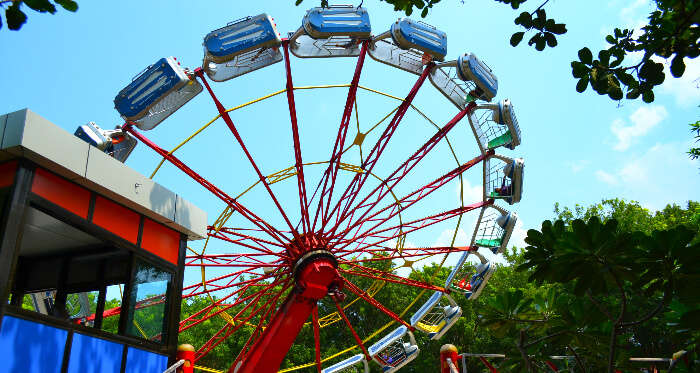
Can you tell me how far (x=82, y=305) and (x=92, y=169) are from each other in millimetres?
3693

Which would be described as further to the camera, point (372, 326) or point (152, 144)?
point (372, 326)

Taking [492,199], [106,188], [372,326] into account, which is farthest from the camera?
[372,326]

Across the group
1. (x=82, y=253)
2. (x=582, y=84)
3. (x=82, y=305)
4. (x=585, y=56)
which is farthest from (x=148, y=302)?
(x=585, y=56)

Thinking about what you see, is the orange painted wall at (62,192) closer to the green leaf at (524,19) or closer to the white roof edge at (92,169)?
the white roof edge at (92,169)

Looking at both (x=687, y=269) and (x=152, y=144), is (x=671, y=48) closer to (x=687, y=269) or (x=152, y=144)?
(x=687, y=269)

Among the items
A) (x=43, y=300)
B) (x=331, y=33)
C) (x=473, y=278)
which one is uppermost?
(x=331, y=33)

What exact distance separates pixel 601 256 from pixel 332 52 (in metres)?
9.35

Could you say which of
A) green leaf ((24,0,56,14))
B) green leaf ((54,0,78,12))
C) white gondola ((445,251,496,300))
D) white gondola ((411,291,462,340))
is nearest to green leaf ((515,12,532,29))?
green leaf ((54,0,78,12))

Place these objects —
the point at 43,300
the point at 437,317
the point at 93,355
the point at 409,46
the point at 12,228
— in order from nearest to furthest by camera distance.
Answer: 1. the point at 12,228
2. the point at 93,355
3. the point at 43,300
4. the point at 409,46
5. the point at 437,317

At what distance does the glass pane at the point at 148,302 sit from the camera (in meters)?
8.86

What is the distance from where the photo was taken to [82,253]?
9.33 m

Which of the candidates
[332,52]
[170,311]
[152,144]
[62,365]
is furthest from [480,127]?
[62,365]

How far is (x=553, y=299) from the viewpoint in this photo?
6.65m

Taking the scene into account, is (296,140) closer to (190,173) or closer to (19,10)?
(190,173)
